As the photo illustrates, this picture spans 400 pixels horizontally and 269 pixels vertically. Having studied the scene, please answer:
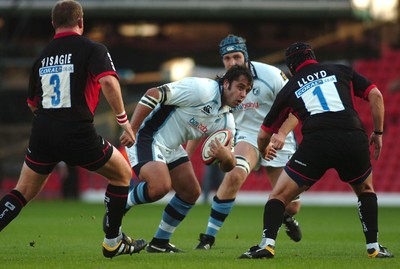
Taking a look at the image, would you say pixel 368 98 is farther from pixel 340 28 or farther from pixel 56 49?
pixel 340 28

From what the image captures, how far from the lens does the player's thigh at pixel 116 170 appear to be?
26.6 feet

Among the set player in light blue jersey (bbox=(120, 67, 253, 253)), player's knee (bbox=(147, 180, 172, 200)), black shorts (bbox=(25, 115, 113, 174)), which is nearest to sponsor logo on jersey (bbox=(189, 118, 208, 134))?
player in light blue jersey (bbox=(120, 67, 253, 253))

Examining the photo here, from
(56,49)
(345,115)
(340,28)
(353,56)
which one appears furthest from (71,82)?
(340,28)

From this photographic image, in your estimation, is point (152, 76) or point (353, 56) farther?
point (152, 76)

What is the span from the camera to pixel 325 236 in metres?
12.2

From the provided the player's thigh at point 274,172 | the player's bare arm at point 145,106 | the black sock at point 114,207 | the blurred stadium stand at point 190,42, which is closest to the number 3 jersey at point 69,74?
the black sock at point 114,207

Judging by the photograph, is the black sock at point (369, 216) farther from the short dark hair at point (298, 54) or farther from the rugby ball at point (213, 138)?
the rugby ball at point (213, 138)

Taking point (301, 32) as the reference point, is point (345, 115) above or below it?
below

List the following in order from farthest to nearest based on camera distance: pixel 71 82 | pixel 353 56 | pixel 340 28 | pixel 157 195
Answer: pixel 340 28 < pixel 353 56 < pixel 157 195 < pixel 71 82

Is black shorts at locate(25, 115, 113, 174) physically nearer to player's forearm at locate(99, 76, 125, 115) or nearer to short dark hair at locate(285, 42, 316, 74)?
player's forearm at locate(99, 76, 125, 115)

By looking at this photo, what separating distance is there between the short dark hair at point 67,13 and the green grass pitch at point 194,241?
197 cm

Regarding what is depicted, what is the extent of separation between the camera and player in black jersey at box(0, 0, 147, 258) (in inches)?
311

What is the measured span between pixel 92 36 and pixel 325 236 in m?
21.5

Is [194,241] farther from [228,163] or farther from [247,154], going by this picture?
[228,163]
